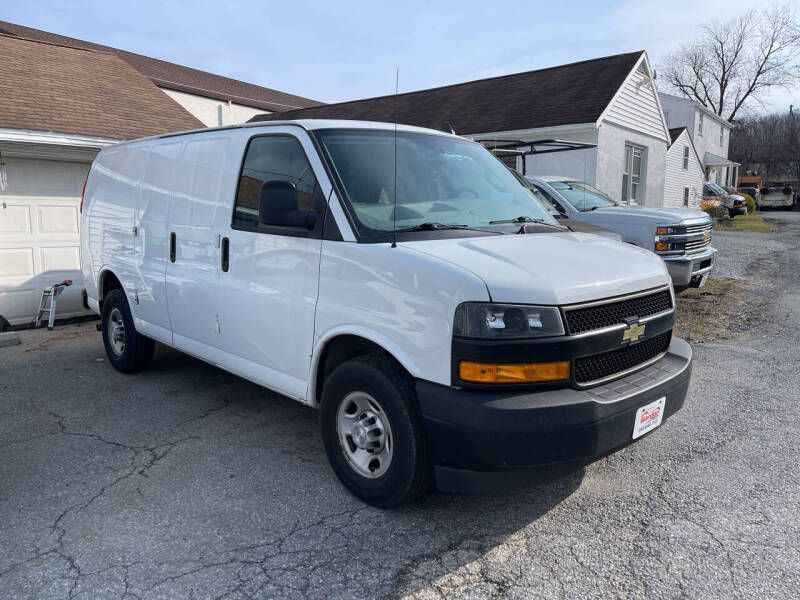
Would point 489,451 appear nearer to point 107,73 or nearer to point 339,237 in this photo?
point 339,237

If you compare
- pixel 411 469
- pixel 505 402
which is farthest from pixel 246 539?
pixel 505 402

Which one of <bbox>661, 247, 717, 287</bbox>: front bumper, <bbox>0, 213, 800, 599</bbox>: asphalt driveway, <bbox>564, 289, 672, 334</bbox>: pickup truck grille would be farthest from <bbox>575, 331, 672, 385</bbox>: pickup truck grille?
<bbox>661, 247, 717, 287</bbox>: front bumper

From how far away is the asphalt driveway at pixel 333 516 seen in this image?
9.05 feet

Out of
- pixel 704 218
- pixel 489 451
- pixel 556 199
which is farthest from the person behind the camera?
pixel 556 199

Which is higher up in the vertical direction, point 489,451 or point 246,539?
point 489,451

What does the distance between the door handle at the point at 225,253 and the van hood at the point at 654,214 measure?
6190 mm

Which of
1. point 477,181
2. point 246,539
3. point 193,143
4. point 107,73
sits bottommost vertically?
point 246,539

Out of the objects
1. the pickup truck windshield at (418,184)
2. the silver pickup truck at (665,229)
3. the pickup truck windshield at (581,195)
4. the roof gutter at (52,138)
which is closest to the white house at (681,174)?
the pickup truck windshield at (581,195)

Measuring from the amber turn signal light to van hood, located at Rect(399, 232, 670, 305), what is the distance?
11.7 inches

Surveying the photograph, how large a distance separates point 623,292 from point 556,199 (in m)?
6.57

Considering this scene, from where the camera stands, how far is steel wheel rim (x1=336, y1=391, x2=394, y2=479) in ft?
10.6

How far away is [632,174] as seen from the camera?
62.1 feet

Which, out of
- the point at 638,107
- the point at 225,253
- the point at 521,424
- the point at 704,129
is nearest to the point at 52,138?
the point at 225,253

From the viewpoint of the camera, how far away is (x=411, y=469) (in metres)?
3.04
